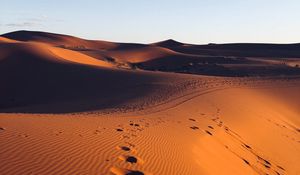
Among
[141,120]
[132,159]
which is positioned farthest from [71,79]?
[132,159]

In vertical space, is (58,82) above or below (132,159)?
below

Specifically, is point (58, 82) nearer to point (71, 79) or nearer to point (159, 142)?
point (71, 79)

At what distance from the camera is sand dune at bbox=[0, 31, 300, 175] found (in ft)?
28.0

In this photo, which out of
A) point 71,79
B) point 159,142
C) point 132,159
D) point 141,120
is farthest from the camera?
point 71,79

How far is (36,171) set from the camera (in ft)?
23.8

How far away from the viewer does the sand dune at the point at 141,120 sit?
8547 mm

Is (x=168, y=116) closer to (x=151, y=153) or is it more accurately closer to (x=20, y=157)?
(x=151, y=153)

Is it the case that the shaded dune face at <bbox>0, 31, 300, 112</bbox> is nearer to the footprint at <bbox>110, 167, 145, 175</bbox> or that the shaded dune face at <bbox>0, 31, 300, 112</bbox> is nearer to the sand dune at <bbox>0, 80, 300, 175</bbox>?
the sand dune at <bbox>0, 80, 300, 175</bbox>

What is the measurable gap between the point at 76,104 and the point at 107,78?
5986 mm

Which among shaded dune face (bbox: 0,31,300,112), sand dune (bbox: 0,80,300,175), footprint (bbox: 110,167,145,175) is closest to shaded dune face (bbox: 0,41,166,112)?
shaded dune face (bbox: 0,31,300,112)

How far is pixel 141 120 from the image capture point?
13547 millimetres

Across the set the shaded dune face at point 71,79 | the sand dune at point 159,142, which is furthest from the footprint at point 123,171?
the shaded dune face at point 71,79


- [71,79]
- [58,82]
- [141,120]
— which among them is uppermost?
[141,120]

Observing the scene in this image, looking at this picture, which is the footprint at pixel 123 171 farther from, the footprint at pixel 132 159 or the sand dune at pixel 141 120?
the footprint at pixel 132 159
